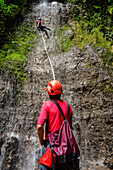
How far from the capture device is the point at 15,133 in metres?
5.03

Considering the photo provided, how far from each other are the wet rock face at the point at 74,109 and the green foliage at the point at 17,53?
→ 0.35 meters

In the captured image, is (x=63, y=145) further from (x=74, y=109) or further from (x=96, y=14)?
(x=96, y=14)

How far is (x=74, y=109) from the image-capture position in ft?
17.9

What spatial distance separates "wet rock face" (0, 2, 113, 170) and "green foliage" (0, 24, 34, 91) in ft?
1.15

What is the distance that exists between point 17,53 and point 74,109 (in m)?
3.99

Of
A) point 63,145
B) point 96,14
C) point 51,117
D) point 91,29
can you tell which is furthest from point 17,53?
point 63,145

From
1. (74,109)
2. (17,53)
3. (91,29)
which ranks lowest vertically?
(74,109)

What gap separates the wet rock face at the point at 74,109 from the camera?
4.62m

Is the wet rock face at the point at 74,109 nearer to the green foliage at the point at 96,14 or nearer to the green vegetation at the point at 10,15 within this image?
the green foliage at the point at 96,14

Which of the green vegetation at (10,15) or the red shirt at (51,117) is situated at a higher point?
the green vegetation at (10,15)

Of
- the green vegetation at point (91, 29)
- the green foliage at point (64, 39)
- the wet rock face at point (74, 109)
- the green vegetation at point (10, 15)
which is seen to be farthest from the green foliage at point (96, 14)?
the green vegetation at point (10, 15)

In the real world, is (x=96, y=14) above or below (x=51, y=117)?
above

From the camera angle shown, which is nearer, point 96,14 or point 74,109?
point 74,109

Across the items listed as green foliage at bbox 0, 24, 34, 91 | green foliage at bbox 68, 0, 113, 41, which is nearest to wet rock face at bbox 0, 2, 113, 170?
green foliage at bbox 0, 24, 34, 91
